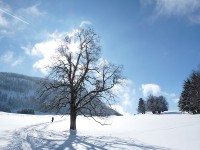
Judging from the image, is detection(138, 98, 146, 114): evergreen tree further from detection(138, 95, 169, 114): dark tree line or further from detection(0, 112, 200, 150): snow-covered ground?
detection(0, 112, 200, 150): snow-covered ground

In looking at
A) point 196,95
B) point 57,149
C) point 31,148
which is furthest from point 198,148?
point 196,95

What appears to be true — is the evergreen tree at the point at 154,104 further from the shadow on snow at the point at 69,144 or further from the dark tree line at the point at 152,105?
the shadow on snow at the point at 69,144

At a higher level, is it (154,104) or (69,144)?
(154,104)

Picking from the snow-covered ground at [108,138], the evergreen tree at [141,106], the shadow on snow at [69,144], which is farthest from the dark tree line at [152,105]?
the shadow on snow at [69,144]

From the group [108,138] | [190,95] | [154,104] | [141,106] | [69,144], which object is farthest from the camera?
[141,106]

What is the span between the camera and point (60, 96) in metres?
31.6

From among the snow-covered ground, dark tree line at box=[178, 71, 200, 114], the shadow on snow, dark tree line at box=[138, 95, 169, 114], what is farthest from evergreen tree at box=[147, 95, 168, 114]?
the shadow on snow

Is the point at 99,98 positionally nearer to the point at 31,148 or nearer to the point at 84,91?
the point at 84,91

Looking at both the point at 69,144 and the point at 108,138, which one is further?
the point at 108,138

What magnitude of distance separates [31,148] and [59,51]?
17312 mm

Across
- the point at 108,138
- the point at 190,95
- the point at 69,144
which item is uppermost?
the point at 190,95

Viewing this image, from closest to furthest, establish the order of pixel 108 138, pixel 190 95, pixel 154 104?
1. pixel 108 138
2. pixel 190 95
3. pixel 154 104

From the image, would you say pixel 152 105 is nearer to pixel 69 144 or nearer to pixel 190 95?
pixel 190 95

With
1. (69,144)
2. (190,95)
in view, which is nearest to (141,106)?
(190,95)
